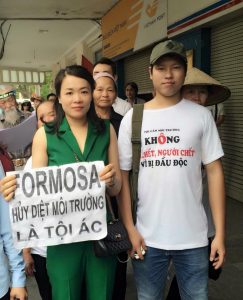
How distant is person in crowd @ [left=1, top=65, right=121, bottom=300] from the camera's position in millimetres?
1855

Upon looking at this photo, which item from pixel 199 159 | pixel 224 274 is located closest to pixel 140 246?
pixel 199 159

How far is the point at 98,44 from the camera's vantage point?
1442cm

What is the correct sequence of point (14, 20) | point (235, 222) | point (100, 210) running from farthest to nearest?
1. point (14, 20)
2. point (235, 222)
3. point (100, 210)

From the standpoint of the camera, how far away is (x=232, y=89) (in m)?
5.92

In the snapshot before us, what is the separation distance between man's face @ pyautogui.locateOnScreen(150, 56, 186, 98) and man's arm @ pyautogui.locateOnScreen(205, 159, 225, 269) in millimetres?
425

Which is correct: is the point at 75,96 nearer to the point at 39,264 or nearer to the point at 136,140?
the point at 136,140

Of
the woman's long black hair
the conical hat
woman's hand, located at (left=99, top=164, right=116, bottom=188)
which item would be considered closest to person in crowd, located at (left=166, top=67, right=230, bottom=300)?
the conical hat

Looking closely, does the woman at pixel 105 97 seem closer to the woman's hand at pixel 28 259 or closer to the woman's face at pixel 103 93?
the woman's face at pixel 103 93

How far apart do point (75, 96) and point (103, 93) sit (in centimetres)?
90

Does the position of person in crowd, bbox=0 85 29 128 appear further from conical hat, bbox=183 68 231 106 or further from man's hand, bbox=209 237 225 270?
man's hand, bbox=209 237 225 270

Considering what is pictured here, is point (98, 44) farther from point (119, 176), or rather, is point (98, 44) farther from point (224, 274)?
point (119, 176)

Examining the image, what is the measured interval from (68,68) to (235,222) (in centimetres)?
389

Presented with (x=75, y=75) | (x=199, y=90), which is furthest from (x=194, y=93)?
(x=75, y=75)

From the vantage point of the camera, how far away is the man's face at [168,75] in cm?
189
